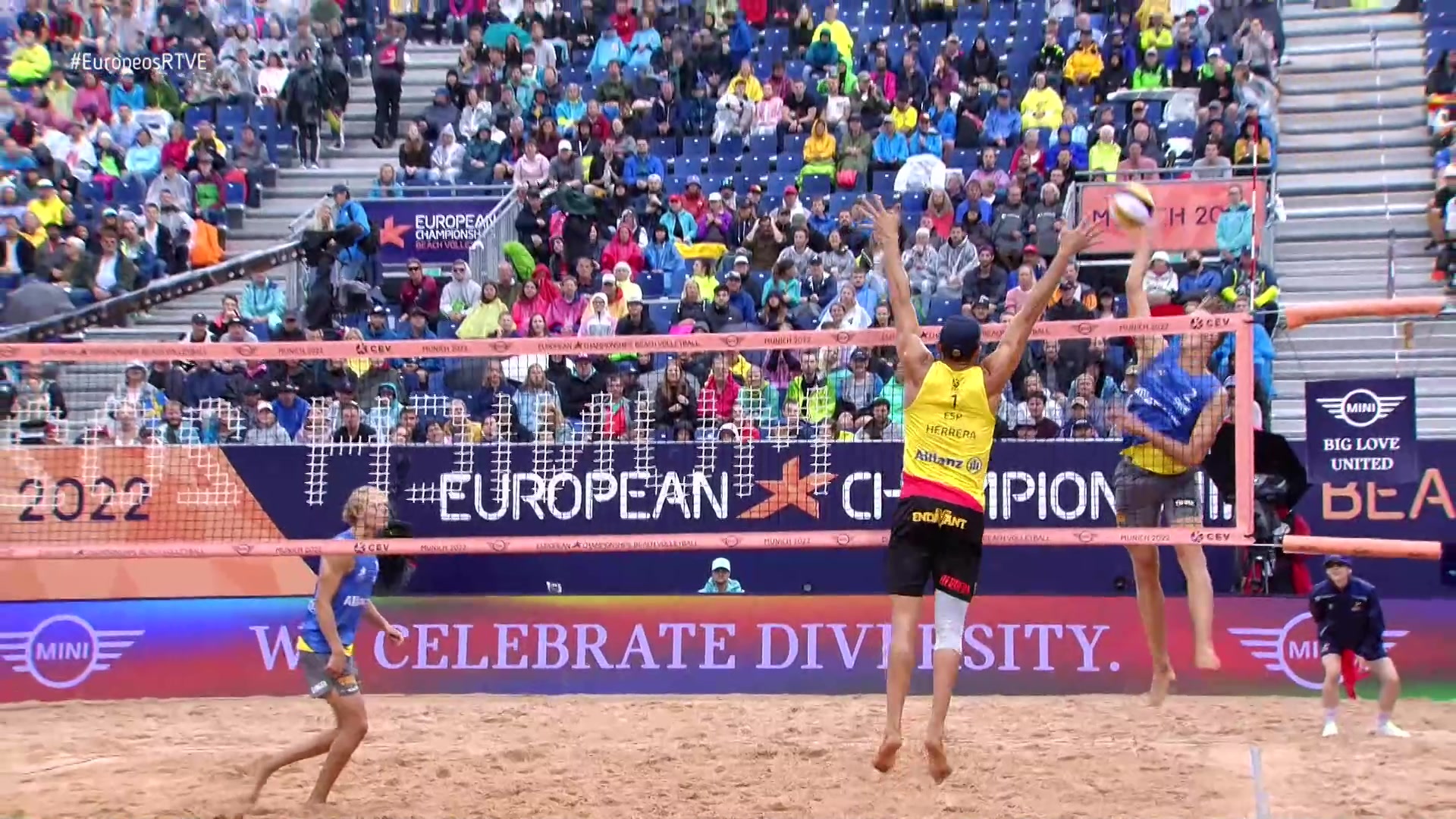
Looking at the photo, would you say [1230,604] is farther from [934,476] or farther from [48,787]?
[48,787]

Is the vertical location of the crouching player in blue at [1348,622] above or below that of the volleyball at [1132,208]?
below

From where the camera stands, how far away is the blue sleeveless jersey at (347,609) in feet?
29.8

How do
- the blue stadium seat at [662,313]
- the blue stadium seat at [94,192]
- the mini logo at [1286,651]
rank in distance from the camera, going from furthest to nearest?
the blue stadium seat at [94,192]
the blue stadium seat at [662,313]
the mini logo at [1286,651]

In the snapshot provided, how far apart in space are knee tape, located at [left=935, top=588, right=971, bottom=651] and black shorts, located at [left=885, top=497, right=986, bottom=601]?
4cm

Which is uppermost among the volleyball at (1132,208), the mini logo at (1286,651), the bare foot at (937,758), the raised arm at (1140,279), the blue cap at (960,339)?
the volleyball at (1132,208)

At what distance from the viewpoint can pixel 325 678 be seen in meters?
8.99

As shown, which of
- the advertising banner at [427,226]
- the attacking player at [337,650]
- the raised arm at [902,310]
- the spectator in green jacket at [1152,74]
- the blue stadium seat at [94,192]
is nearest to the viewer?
the raised arm at [902,310]

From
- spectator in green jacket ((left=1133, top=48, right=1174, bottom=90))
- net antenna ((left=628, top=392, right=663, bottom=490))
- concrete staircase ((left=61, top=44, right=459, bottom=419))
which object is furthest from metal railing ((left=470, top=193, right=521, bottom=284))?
spectator in green jacket ((left=1133, top=48, right=1174, bottom=90))

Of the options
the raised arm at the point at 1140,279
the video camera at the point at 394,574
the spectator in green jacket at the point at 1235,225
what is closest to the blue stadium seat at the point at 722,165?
the spectator in green jacket at the point at 1235,225

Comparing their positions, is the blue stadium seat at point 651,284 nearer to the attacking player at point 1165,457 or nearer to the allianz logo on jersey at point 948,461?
the attacking player at point 1165,457

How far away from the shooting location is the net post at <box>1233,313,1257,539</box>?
8664 mm

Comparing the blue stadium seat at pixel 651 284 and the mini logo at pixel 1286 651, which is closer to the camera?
the mini logo at pixel 1286 651

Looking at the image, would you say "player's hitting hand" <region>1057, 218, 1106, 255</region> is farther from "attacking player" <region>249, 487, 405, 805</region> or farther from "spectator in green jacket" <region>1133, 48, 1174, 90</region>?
"spectator in green jacket" <region>1133, 48, 1174, 90</region>

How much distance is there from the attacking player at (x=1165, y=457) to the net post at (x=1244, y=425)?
0.35ft
